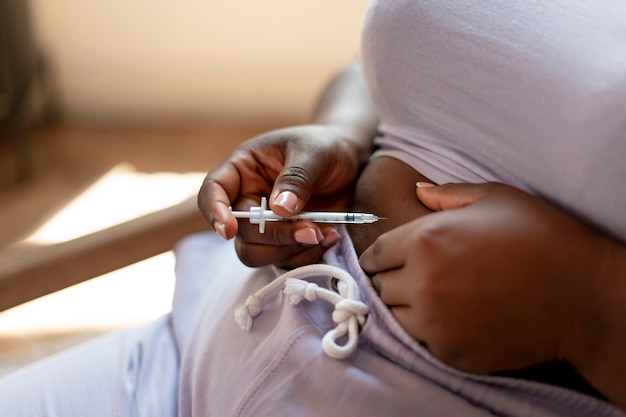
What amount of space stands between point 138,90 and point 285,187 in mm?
1713

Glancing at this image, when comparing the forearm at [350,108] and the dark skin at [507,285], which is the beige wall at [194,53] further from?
the dark skin at [507,285]

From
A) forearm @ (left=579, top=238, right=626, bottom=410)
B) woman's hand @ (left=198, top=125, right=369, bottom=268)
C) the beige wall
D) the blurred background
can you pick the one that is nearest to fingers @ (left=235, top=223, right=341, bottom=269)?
woman's hand @ (left=198, top=125, right=369, bottom=268)

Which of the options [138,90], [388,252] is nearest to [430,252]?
[388,252]

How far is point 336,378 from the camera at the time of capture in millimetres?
576

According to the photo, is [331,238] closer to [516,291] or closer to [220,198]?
[220,198]

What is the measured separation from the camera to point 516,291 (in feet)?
1.73

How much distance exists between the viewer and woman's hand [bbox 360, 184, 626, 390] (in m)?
0.53

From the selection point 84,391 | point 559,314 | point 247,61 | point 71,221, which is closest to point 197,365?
Result: point 84,391

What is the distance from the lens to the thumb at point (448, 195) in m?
0.61

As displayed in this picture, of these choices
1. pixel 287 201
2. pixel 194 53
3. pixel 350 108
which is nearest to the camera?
pixel 287 201

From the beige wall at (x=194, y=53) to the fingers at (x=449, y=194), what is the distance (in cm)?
148

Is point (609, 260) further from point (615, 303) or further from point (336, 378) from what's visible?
point (336, 378)

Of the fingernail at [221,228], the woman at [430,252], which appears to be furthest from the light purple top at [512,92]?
the fingernail at [221,228]

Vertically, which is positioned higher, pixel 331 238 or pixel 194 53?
pixel 331 238
